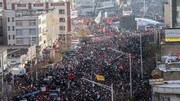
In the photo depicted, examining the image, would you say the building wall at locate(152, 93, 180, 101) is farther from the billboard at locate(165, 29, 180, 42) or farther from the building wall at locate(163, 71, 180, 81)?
the billboard at locate(165, 29, 180, 42)

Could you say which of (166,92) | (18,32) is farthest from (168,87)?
(18,32)

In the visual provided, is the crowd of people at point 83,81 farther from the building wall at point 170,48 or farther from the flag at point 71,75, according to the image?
the building wall at point 170,48

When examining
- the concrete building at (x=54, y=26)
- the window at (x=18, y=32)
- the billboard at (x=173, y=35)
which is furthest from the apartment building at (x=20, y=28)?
the billboard at (x=173, y=35)

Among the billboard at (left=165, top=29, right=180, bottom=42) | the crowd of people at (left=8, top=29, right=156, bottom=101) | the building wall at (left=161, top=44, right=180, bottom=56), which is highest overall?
the billboard at (left=165, top=29, right=180, bottom=42)

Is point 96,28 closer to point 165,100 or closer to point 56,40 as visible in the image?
point 56,40

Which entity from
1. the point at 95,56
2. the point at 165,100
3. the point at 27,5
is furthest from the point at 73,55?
the point at 165,100

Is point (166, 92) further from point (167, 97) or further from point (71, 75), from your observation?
point (71, 75)

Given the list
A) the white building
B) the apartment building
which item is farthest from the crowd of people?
the white building

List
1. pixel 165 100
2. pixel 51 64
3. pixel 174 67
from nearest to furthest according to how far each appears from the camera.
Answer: pixel 165 100
pixel 174 67
pixel 51 64
